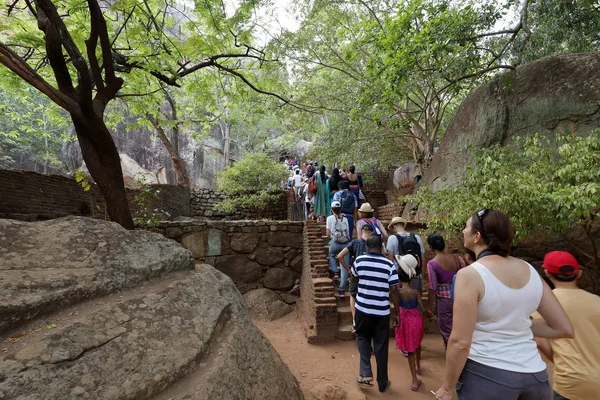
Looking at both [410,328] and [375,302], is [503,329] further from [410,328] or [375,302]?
[410,328]

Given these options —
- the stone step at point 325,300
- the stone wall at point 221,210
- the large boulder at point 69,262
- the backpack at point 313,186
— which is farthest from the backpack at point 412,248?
the stone wall at point 221,210

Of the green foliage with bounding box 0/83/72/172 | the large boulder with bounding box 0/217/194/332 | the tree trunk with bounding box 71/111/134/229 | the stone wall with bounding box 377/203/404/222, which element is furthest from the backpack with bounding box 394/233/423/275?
the green foliage with bounding box 0/83/72/172

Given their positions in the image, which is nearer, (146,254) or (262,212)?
(146,254)

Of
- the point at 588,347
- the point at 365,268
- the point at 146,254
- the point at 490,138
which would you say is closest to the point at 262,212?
the point at 490,138

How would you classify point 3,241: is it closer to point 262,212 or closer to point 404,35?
point 404,35

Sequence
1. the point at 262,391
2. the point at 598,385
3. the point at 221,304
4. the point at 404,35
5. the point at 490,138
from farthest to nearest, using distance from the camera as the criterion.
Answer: the point at 490,138 → the point at 404,35 → the point at 221,304 → the point at 262,391 → the point at 598,385

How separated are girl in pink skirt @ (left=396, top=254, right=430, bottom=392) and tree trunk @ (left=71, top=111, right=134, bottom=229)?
3629mm

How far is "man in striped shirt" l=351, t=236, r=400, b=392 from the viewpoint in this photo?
3.14 m

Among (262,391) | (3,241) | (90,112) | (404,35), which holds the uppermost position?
(404,35)

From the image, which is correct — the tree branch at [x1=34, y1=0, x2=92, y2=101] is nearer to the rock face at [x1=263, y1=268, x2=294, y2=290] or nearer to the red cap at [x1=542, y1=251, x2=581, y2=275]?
the rock face at [x1=263, y1=268, x2=294, y2=290]

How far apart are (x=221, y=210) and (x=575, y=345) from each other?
38.0 ft

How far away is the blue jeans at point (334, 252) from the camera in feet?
17.6

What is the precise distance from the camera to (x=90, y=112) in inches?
147

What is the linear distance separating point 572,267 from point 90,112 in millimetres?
4727
